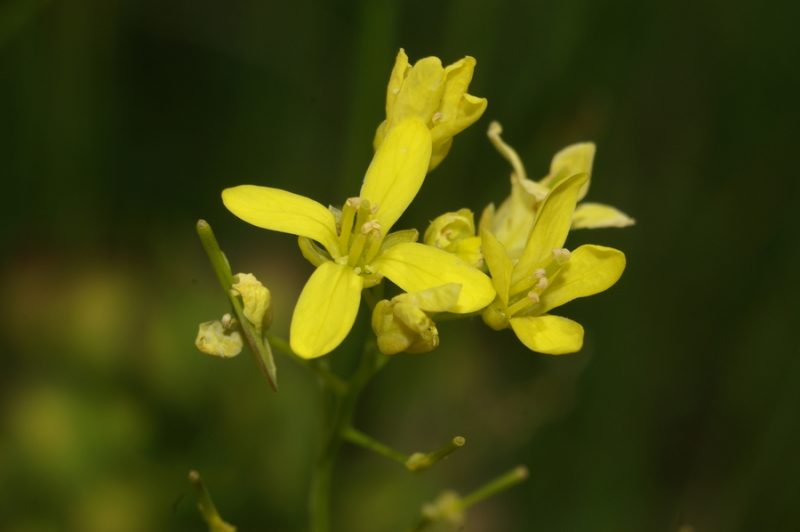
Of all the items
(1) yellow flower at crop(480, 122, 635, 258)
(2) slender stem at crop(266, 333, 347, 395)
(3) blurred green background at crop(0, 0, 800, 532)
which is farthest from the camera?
(3) blurred green background at crop(0, 0, 800, 532)

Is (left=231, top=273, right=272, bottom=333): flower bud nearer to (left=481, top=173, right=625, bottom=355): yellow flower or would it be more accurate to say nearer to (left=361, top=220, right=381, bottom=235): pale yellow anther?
(left=361, top=220, right=381, bottom=235): pale yellow anther

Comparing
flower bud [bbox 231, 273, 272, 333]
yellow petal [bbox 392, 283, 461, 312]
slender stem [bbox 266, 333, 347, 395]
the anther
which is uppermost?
the anther

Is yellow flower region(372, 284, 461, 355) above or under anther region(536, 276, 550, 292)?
under

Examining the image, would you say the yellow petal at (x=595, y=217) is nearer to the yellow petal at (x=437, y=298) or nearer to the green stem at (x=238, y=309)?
the yellow petal at (x=437, y=298)

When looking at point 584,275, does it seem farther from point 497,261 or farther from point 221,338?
point 221,338

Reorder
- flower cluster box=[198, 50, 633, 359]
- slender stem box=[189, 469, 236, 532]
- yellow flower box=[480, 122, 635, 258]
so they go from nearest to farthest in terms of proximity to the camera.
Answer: flower cluster box=[198, 50, 633, 359], slender stem box=[189, 469, 236, 532], yellow flower box=[480, 122, 635, 258]

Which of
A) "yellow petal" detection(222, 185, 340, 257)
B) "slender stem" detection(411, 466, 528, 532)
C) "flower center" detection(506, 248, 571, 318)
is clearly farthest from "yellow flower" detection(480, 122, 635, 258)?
"slender stem" detection(411, 466, 528, 532)

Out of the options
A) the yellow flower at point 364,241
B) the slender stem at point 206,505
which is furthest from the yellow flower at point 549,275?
the slender stem at point 206,505
